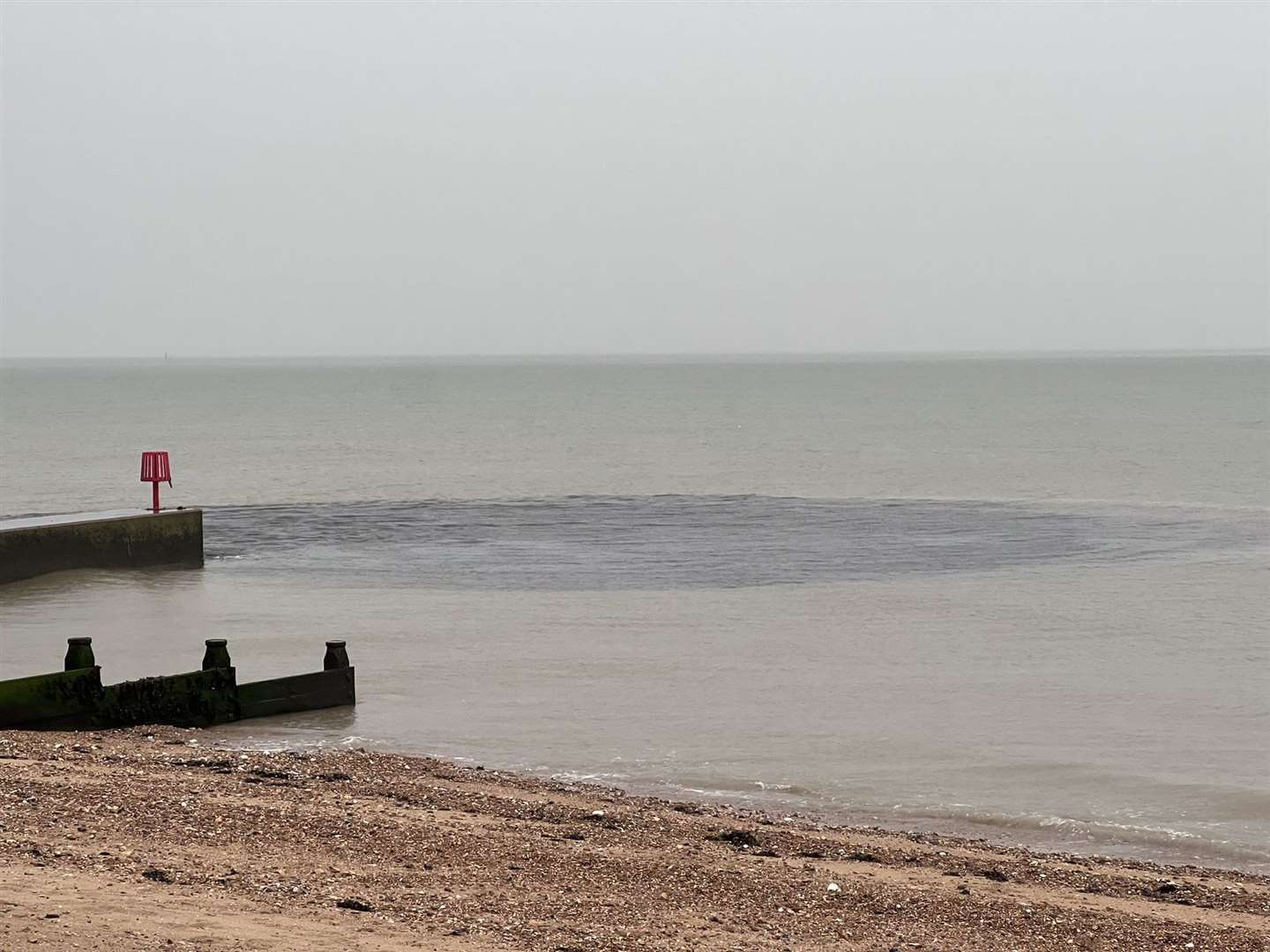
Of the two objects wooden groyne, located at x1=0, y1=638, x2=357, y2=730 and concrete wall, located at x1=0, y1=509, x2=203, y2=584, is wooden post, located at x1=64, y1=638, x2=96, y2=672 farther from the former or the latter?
concrete wall, located at x1=0, y1=509, x2=203, y2=584

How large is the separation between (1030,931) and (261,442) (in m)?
66.5

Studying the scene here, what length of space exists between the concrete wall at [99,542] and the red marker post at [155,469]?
53cm

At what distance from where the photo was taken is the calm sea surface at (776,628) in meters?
12.4

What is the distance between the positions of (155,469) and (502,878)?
1748cm

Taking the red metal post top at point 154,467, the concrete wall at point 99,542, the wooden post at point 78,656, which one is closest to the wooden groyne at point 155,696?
the wooden post at point 78,656

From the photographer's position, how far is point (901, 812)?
11391mm

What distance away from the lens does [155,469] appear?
79.9ft

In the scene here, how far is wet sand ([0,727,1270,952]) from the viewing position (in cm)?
718

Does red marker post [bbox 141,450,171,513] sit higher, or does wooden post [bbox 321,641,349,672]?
red marker post [bbox 141,450,171,513]

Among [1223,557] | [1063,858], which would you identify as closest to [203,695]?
[1063,858]

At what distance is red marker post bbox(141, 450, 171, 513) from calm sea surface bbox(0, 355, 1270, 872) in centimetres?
169

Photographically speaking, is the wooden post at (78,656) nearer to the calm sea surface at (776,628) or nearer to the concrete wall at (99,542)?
the calm sea surface at (776,628)

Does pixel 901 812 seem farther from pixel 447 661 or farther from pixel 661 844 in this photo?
pixel 447 661

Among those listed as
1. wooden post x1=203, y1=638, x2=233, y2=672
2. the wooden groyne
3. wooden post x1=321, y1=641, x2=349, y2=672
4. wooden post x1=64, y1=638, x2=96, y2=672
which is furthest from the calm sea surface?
wooden post x1=64, y1=638, x2=96, y2=672
